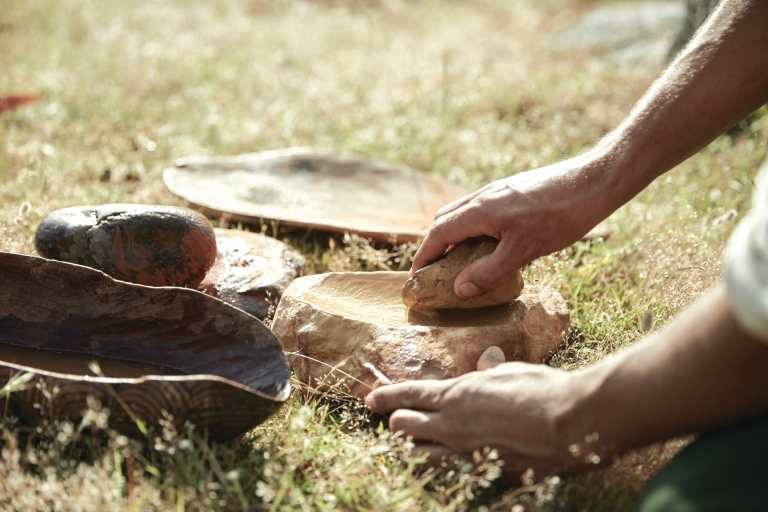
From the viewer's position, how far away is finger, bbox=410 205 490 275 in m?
2.40

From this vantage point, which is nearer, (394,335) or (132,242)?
(394,335)

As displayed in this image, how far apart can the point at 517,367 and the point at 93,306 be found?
4.86 ft

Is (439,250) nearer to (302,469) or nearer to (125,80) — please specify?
(302,469)

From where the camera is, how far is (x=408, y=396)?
2.04 metres

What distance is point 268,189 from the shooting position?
12.5ft

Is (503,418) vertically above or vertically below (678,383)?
below

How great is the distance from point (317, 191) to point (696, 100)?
84.0 inches

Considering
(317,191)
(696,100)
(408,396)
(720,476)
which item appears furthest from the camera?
(317,191)

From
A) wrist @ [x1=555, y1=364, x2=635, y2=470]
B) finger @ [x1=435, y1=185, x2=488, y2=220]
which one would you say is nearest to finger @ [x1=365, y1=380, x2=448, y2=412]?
wrist @ [x1=555, y1=364, x2=635, y2=470]

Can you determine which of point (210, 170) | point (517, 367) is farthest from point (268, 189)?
point (517, 367)

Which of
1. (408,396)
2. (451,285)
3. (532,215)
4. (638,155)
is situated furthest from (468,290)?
(638,155)

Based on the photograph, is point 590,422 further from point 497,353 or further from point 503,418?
point 497,353

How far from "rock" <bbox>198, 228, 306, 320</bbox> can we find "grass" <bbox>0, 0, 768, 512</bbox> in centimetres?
28

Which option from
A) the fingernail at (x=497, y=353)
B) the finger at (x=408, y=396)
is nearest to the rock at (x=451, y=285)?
the fingernail at (x=497, y=353)
